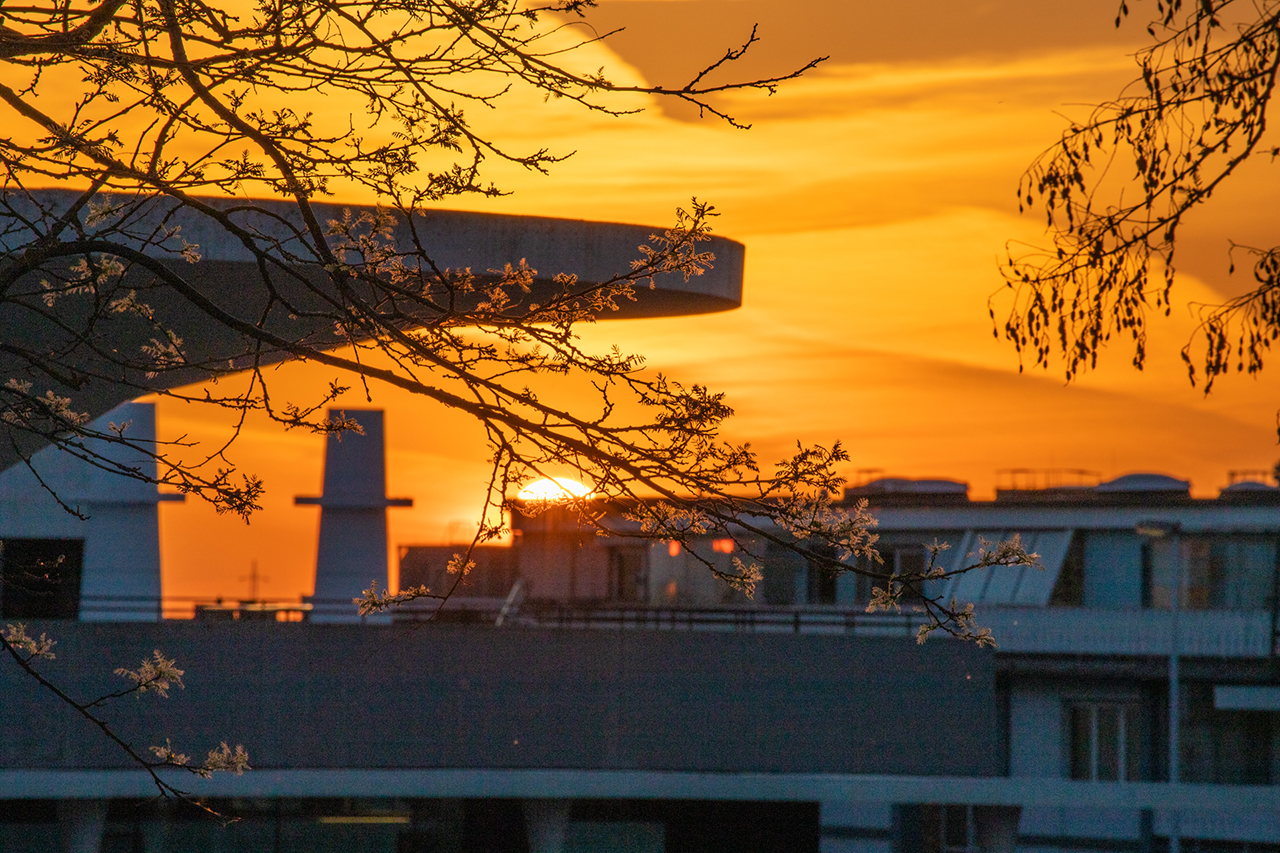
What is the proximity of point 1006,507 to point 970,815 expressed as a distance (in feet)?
21.7

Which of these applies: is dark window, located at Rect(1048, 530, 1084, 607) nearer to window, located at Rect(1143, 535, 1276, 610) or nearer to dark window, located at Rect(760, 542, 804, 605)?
window, located at Rect(1143, 535, 1276, 610)

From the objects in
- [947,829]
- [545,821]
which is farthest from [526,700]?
[947,829]

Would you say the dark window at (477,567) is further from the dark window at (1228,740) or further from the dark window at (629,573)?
the dark window at (1228,740)

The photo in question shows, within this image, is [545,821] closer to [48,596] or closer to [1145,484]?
[48,596]

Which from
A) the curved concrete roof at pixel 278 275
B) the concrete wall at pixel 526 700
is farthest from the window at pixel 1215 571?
the curved concrete roof at pixel 278 275

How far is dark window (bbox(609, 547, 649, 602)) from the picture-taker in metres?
42.1

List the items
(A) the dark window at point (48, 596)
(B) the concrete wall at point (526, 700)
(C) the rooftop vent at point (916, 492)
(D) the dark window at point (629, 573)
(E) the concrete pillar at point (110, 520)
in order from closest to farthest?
(B) the concrete wall at point (526, 700), (A) the dark window at point (48, 596), (E) the concrete pillar at point (110, 520), (C) the rooftop vent at point (916, 492), (D) the dark window at point (629, 573)

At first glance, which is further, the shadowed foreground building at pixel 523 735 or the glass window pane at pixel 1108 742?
the glass window pane at pixel 1108 742

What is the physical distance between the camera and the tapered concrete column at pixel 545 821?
21.2 m

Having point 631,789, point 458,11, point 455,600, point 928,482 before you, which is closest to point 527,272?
point 458,11

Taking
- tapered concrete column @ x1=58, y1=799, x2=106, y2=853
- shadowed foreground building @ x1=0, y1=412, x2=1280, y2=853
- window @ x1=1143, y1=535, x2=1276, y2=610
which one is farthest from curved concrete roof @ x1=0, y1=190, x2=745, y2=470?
window @ x1=1143, y1=535, x2=1276, y2=610

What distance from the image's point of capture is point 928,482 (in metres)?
35.3

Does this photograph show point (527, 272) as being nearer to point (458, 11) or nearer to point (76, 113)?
point (458, 11)

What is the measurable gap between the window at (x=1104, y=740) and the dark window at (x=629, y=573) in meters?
14.2
